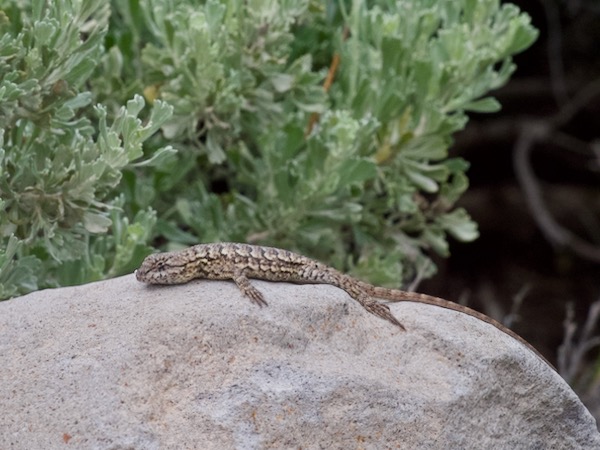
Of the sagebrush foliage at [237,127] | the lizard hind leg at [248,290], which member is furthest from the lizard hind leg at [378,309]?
the sagebrush foliage at [237,127]

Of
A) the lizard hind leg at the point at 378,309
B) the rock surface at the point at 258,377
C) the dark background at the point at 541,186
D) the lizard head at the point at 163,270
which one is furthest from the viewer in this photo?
the dark background at the point at 541,186

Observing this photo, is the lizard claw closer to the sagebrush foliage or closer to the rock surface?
the rock surface

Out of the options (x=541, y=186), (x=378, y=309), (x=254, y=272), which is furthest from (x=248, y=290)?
(x=541, y=186)

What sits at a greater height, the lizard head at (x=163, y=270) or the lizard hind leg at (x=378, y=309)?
the lizard head at (x=163, y=270)

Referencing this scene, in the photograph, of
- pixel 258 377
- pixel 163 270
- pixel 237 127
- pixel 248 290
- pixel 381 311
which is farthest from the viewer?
pixel 237 127

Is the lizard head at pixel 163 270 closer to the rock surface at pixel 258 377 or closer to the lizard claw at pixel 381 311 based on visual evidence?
the rock surface at pixel 258 377

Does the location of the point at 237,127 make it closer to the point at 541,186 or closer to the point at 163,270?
the point at 163,270
